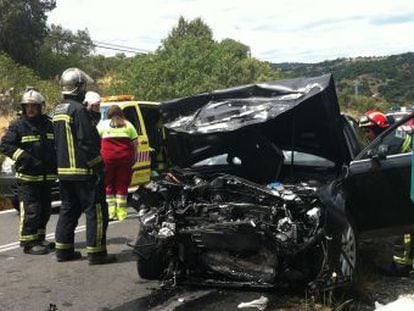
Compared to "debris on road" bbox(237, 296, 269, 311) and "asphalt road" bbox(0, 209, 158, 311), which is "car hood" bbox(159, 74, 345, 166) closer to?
"asphalt road" bbox(0, 209, 158, 311)

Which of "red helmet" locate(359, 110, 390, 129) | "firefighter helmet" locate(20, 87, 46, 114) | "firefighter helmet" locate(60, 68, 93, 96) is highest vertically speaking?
"firefighter helmet" locate(60, 68, 93, 96)

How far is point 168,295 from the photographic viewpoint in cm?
517

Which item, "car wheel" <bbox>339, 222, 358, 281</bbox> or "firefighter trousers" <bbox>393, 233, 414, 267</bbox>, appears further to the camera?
"firefighter trousers" <bbox>393, 233, 414, 267</bbox>

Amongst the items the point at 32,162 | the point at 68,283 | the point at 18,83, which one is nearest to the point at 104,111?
the point at 32,162

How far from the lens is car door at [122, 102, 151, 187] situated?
10.3 metres

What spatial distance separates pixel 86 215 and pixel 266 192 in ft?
7.86

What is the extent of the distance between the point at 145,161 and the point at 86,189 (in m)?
4.12

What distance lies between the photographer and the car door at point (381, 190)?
550 cm

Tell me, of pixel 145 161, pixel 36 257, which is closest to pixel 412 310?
pixel 36 257

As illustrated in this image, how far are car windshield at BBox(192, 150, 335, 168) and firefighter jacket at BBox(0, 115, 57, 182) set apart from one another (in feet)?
6.89

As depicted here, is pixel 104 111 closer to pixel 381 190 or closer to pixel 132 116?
pixel 132 116

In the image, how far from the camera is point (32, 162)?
23.0 feet

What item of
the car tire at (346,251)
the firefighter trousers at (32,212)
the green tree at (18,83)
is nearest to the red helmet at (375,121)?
the car tire at (346,251)

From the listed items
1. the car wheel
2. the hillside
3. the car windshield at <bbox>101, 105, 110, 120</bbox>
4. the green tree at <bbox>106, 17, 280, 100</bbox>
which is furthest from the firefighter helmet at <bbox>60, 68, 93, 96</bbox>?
the hillside
